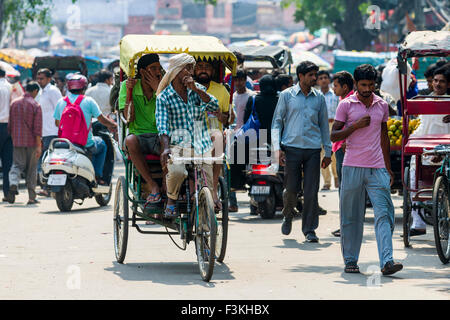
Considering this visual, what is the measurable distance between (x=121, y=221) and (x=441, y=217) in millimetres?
2930

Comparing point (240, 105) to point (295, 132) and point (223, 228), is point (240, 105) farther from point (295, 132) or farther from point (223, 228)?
point (223, 228)

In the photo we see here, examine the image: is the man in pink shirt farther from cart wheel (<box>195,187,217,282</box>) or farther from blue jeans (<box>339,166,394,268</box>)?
cart wheel (<box>195,187,217,282</box>)

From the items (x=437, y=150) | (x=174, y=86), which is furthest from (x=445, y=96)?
(x=174, y=86)

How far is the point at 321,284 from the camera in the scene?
311 inches

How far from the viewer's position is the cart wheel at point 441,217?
8922 mm

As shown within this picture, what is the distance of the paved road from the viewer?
7.52 metres

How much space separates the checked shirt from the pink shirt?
1162mm

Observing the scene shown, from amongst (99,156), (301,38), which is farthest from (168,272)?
(301,38)

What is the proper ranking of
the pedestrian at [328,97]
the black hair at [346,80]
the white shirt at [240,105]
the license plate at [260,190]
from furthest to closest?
the pedestrian at [328,97] < the white shirt at [240,105] < the license plate at [260,190] < the black hair at [346,80]

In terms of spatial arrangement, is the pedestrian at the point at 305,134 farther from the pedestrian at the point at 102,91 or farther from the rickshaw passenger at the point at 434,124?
the pedestrian at the point at 102,91

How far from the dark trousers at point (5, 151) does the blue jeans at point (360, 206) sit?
8.31m

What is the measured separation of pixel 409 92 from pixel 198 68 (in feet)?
16.6

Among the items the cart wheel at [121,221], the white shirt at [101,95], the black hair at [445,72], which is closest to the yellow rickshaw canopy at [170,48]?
the cart wheel at [121,221]

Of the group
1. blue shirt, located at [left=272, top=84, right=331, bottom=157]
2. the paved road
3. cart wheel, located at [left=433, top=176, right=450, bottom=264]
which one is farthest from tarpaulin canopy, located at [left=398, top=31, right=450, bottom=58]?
the paved road
